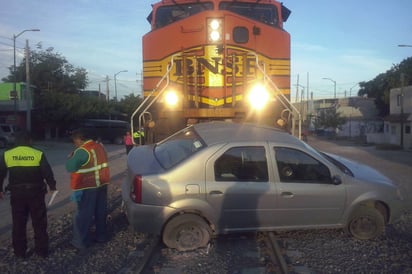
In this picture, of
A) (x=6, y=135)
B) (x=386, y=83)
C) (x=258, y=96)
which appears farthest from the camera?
(x=386, y=83)

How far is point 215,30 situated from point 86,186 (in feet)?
14.5

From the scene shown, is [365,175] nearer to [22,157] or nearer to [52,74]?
[22,157]

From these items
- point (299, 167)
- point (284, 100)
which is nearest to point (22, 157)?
point (299, 167)

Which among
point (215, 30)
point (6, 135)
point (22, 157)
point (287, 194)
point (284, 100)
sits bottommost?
point (6, 135)

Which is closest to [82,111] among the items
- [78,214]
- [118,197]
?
[118,197]

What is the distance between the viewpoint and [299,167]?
6.45 meters

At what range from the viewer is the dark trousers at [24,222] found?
5832mm

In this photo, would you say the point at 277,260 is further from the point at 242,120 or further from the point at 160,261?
the point at 242,120

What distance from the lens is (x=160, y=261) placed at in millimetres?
5711

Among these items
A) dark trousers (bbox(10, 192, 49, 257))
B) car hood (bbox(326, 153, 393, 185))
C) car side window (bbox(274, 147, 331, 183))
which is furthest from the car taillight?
car hood (bbox(326, 153, 393, 185))

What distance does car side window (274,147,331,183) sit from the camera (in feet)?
20.9

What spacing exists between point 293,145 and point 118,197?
5.57 metres

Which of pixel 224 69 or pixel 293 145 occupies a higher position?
pixel 224 69

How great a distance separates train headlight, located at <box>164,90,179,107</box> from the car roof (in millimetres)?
1648
